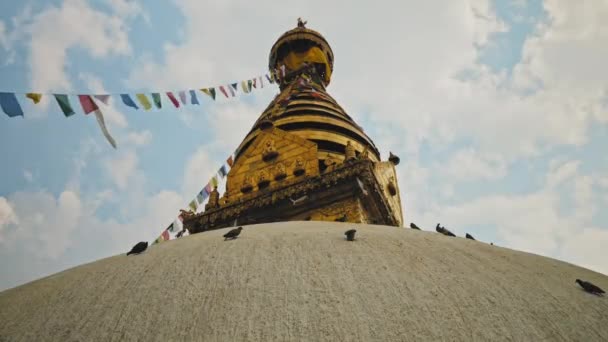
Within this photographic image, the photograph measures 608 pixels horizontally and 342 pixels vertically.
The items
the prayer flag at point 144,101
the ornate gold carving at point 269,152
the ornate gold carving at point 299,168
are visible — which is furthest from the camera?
the ornate gold carving at point 269,152

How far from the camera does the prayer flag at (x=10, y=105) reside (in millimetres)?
6383

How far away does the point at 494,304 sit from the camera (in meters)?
3.06

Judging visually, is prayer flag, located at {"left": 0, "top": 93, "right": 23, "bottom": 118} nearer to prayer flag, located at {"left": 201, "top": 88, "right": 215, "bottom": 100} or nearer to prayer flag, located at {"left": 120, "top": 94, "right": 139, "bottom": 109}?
prayer flag, located at {"left": 120, "top": 94, "right": 139, "bottom": 109}

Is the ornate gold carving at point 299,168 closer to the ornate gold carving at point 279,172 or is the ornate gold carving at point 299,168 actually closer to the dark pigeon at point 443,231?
the ornate gold carving at point 279,172

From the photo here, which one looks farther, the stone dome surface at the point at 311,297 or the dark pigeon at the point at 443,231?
the dark pigeon at the point at 443,231

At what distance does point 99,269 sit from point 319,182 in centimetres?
590

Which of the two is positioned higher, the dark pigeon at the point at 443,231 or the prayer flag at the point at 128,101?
the prayer flag at the point at 128,101

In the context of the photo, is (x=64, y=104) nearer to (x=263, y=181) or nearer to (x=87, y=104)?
(x=87, y=104)

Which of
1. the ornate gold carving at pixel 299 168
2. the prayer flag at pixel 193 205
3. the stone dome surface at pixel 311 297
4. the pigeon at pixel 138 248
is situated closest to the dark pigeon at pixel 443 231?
the stone dome surface at pixel 311 297

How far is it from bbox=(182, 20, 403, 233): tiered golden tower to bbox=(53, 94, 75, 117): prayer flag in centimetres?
360

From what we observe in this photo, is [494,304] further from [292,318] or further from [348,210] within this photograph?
[348,210]

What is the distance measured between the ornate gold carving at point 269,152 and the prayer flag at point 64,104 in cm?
458

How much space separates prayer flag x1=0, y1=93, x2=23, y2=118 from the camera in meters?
6.38

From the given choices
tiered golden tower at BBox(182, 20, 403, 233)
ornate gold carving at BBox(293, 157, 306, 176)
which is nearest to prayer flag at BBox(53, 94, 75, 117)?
tiered golden tower at BBox(182, 20, 403, 233)
